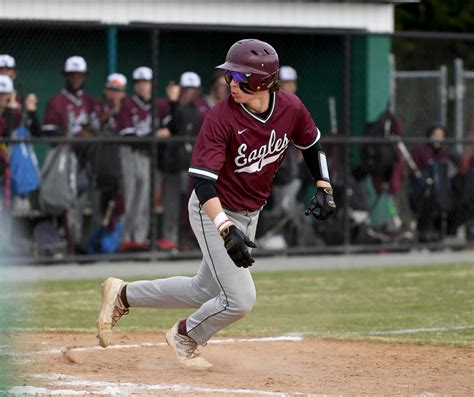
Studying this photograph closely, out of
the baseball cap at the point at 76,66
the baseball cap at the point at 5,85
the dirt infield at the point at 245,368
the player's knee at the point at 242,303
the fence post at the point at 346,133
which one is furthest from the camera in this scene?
the fence post at the point at 346,133

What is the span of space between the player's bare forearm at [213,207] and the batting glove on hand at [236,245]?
0.49 feet

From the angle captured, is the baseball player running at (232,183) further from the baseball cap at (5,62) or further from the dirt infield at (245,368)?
the baseball cap at (5,62)

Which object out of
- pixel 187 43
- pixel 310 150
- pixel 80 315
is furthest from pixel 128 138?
pixel 310 150

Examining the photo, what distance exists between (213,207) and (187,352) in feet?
3.75

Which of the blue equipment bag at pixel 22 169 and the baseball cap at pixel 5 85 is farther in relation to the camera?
the blue equipment bag at pixel 22 169

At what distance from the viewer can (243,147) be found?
7500mm

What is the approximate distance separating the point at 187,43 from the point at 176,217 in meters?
5.23

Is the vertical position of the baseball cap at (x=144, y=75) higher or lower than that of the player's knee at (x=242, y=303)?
higher

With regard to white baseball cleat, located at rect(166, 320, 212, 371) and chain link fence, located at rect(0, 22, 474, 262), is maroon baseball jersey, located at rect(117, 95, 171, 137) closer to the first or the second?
chain link fence, located at rect(0, 22, 474, 262)

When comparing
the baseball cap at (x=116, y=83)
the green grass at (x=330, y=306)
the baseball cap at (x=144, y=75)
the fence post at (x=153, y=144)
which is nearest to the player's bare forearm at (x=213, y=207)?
the green grass at (x=330, y=306)

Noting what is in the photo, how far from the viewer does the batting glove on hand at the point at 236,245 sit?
7031mm

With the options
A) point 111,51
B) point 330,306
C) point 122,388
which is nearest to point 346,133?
point 111,51

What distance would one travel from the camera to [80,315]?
10.8m

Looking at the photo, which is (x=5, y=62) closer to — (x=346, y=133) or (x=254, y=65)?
(x=346, y=133)
